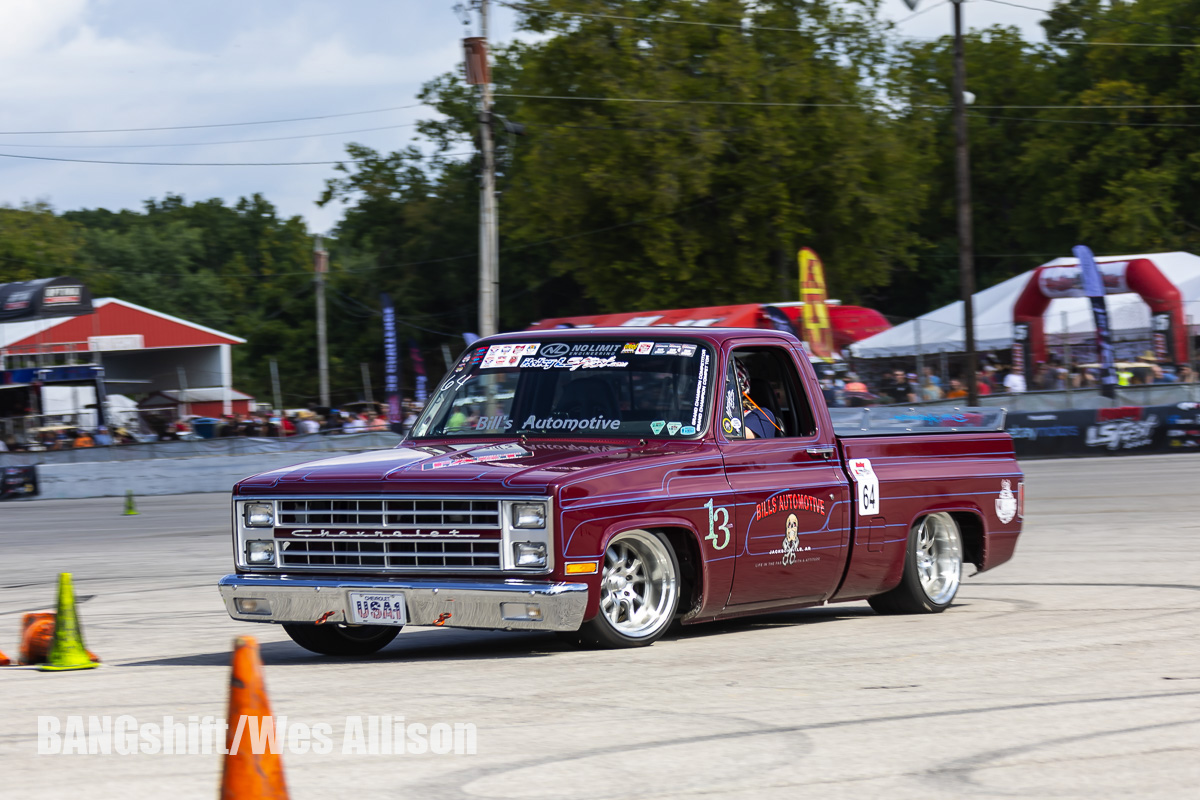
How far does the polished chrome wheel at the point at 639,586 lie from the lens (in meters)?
7.73

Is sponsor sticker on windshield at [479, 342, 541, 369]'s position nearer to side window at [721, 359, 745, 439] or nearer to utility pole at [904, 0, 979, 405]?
side window at [721, 359, 745, 439]

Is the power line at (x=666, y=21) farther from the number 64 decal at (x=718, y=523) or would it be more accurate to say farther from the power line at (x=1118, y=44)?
the number 64 decal at (x=718, y=523)

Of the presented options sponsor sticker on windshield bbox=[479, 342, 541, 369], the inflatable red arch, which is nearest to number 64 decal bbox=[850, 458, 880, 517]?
sponsor sticker on windshield bbox=[479, 342, 541, 369]

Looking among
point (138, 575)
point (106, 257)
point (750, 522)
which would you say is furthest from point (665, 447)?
point (106, 257)

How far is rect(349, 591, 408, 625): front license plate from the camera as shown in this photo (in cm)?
744

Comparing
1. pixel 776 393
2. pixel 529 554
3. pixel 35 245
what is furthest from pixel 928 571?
pixel 35 245

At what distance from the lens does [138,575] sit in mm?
14781

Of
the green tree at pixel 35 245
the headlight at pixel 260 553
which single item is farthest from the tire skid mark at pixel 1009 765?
the green tree at pixel 35 245

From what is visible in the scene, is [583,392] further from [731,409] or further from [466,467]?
[466,467]

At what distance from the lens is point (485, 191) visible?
27953 mm

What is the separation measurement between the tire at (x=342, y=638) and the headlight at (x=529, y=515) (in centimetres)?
142

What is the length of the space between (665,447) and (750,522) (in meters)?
0.67

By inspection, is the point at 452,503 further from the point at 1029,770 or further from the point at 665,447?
the point at 1029,770

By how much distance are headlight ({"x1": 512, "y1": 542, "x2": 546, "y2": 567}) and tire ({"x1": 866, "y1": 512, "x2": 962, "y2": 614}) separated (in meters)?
3.43
